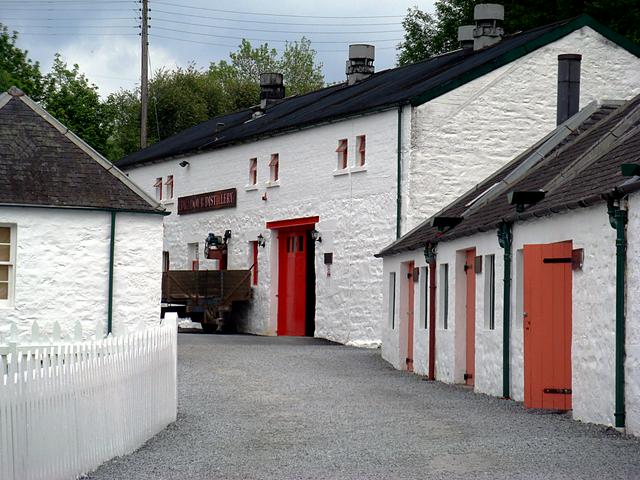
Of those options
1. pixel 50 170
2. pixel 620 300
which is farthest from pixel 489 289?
pixel 50 170

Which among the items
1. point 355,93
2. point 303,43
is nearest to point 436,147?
point 355,93

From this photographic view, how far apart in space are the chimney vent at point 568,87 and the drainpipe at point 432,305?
419cm

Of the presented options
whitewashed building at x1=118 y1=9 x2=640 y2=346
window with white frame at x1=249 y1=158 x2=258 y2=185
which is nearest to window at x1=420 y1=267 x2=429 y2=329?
whitewashed building at x1=118 y1=9 x2=640 y2=346

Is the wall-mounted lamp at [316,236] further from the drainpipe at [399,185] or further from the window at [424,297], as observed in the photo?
the window at [424,297]

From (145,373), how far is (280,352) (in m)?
15.6

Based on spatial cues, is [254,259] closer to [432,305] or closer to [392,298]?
[392,298]

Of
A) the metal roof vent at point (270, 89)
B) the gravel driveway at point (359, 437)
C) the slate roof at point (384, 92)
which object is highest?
the metal roof vent at point (270, 89)

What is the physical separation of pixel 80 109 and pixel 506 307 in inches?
1751

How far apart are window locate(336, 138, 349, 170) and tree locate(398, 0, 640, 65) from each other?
13.0 m

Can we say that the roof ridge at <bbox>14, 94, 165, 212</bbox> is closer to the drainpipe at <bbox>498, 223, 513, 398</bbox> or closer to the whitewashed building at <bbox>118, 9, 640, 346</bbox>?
the drainpipe at <bbox>498, 223, 513, 398</bbox>

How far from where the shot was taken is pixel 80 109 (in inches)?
2418

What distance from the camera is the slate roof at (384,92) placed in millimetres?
34094

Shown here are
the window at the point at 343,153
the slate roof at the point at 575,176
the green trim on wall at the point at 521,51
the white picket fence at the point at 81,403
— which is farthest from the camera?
the window at the point at 343,153

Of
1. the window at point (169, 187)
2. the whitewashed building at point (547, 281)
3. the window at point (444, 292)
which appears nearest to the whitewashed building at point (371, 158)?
the window at point (169, 187)
